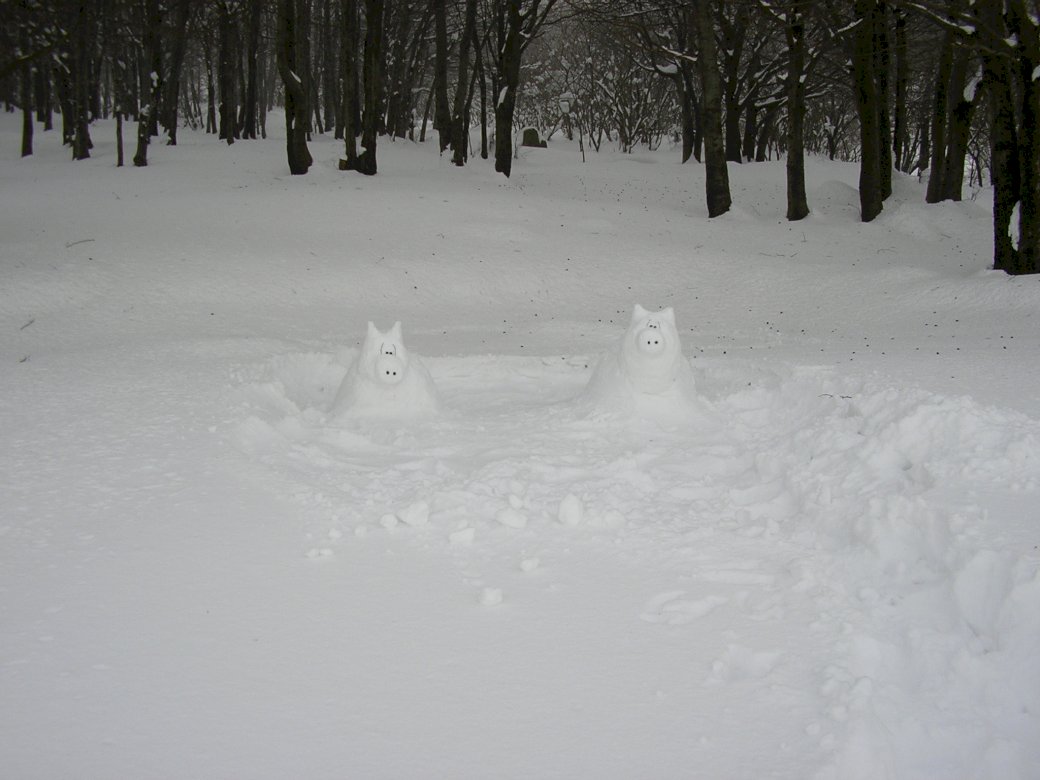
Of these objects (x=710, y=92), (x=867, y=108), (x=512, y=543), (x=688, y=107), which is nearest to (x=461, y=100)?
(x=688, y=107)

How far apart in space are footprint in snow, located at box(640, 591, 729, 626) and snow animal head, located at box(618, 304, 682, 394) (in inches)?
120

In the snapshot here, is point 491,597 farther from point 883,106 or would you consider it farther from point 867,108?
point 883,106

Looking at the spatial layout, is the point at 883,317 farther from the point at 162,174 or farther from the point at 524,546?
the point at 162,174

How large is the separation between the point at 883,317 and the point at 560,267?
542cm

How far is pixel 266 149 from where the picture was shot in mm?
26047

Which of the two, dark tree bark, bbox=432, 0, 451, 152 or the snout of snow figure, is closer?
the snout of snow figure

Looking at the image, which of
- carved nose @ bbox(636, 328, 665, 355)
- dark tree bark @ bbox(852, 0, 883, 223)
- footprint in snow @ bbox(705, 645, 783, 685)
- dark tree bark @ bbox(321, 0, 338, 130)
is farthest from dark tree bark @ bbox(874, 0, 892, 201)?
dark tree bark @ bbox(321, 0, 338, 130)

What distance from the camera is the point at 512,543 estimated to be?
5.84 metres

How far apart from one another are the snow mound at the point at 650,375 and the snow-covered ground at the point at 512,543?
1.4 inches

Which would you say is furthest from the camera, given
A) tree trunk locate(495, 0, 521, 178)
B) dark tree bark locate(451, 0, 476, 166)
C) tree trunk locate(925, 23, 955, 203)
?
dark tree bark locate(451, 0, 476, 166)

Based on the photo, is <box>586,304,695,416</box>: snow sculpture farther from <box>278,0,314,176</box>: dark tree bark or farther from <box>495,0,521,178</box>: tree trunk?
<box>495,0,521,178</box>: tree trunk

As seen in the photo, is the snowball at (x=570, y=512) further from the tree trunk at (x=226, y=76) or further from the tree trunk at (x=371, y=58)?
the tree trunk at (x=226, y=76)

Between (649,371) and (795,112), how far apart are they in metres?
11.4

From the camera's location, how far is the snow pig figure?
7.94 m
